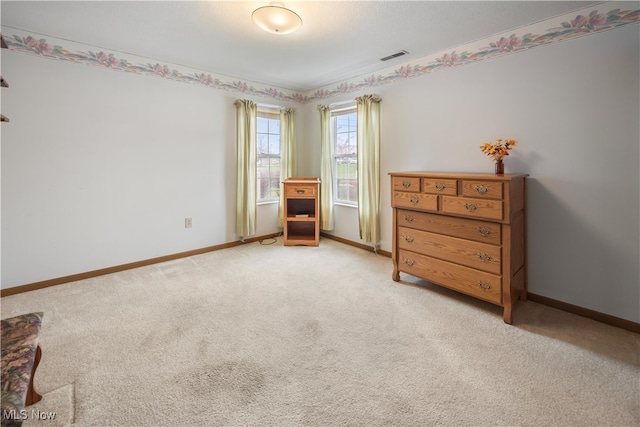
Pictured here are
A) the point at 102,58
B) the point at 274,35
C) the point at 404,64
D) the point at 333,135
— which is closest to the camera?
the point at 274,35

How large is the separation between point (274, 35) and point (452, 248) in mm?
2452

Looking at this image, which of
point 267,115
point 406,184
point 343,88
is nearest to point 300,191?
point 267,115

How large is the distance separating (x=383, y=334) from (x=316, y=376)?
24.8 inches

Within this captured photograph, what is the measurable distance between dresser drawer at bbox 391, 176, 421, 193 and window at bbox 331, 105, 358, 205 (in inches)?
54.8

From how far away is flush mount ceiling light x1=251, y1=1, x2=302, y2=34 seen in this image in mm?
2133

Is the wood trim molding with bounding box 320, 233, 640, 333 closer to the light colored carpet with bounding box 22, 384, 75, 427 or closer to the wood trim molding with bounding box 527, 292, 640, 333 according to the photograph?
the wood trim molding with bounding box 527, 292, 640, 333

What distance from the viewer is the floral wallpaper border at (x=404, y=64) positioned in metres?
2.30

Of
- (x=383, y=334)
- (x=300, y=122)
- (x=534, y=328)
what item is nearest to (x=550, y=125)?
(x=534, y=328)

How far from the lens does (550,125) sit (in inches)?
99.4

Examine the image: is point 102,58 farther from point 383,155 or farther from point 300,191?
point 383,155

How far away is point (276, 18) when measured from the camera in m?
2.22

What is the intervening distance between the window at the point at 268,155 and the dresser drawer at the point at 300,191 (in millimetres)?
460

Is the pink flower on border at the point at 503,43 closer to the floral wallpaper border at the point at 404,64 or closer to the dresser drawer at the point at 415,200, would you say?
the floral wallpaper border at the point at 404,64

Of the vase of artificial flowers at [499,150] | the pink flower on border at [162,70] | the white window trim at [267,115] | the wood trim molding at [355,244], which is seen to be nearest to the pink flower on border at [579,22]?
the vase of artificial flowers at [499,150]
